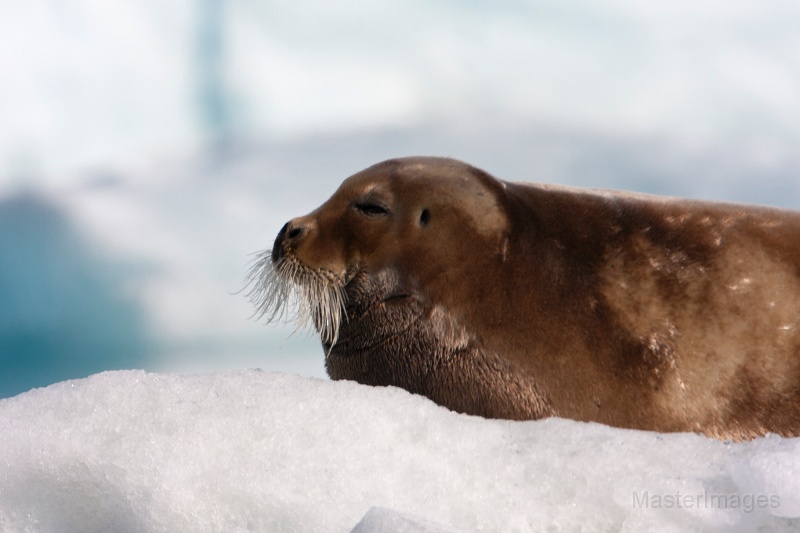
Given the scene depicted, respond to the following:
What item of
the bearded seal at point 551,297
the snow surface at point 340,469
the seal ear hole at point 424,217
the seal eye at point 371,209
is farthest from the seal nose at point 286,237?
the snow surface at point 340,469

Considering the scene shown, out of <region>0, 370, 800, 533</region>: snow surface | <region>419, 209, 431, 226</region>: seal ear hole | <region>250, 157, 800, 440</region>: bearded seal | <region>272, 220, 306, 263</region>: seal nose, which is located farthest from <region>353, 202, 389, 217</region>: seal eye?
<region>0, 370, 800, 533</region>: snow surface

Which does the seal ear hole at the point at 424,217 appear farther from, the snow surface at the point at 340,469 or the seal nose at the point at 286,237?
the snow surface at the point at 340,469

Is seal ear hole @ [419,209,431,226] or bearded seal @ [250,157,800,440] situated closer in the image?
bearded seal @ [250,157,800,440]

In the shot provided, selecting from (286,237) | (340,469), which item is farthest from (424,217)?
(340,469)

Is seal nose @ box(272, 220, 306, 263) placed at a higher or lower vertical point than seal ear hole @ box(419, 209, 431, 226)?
lower

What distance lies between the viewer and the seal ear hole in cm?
491

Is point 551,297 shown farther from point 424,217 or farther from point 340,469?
point 340,469

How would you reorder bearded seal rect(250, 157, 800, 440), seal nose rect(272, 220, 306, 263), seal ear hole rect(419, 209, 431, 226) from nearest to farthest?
bearded seal rect(250, 157, 800, 440) → seal ear hole rect(419, 209, 431, 226) → seal nose rect(272, 220, 306, 263)

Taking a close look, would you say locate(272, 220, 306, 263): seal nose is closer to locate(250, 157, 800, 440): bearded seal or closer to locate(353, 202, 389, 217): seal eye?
locate(250, 157, 800, 440): bearded seal

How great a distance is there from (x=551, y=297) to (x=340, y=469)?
1528 mm

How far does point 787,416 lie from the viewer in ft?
15.3

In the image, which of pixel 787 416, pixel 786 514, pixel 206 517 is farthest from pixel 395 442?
pixel 787 416

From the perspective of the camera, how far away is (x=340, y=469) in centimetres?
366

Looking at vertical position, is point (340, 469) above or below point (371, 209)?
below
